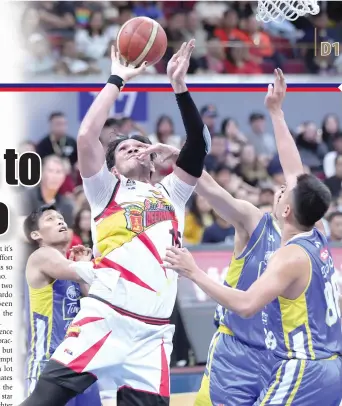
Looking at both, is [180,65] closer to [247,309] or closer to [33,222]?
[247,309]

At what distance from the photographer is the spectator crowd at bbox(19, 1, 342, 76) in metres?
10.4

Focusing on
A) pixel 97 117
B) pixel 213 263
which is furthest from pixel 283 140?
pixel 213 263

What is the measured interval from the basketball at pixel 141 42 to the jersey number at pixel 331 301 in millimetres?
1762

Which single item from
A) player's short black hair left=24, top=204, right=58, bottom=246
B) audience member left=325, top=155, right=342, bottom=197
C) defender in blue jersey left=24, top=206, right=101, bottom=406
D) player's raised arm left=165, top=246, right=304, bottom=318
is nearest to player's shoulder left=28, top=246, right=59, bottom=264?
defender in blue jersey left=24, top=206, right=101, bottom=406

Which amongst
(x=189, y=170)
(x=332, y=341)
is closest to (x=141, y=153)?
(x=189, y=170)

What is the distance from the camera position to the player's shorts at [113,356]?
14.4ft

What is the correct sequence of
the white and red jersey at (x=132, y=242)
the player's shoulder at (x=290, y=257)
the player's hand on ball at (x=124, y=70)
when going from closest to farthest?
the player's shoulder at (x=290, y=257) → the white and red jersey at (x=132, y=242) → the player's hand on ball at (x=124, y=70)

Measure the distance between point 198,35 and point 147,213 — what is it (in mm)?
7232

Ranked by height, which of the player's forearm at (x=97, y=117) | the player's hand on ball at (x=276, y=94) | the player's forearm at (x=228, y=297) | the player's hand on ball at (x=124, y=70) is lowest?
the player's forearm at (x=228, y=297)

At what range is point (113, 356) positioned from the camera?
4445 mm

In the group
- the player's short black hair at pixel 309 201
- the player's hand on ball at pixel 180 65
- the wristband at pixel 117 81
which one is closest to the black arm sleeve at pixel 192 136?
the player's hand on ball at pixel 180 65

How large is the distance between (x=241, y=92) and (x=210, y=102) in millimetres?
466

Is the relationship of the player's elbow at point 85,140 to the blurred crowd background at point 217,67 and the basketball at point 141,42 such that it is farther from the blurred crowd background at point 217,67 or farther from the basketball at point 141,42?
Answer: the blurred crowd background at point 217,67

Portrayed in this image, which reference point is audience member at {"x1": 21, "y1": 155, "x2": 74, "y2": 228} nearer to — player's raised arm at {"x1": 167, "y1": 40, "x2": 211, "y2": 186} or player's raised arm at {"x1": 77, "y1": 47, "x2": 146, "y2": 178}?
player's raised arm at {"x1": 167, "y1": 40, "x2": 211, "y2": 186}
